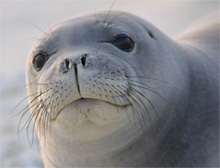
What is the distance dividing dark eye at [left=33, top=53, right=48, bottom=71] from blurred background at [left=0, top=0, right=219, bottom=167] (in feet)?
6.04

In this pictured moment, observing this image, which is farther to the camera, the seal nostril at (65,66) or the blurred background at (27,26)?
the blurred background at (27,26)

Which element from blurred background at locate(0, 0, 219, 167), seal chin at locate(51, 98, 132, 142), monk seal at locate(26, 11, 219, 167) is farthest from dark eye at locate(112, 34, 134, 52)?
blurred background at locate(0, 0, 219, 167)

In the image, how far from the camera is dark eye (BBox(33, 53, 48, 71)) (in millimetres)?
2992

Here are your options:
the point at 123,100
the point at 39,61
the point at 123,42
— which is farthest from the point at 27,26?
the point at 123,100

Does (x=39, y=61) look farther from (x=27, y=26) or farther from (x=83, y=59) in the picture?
(x=27, y=26)

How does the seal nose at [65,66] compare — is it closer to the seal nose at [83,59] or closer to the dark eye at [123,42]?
the seal nose at [83,59]

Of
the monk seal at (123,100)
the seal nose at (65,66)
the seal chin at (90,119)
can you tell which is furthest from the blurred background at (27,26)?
the seal nose at (65,66)

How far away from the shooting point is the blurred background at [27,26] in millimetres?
5109

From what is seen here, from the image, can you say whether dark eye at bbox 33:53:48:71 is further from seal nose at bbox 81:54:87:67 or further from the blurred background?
the blurred background

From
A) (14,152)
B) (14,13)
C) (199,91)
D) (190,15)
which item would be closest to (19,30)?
(14,13)

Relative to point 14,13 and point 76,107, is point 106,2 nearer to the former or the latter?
point 14,13

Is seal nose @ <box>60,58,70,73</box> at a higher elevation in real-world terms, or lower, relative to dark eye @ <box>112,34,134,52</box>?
lower

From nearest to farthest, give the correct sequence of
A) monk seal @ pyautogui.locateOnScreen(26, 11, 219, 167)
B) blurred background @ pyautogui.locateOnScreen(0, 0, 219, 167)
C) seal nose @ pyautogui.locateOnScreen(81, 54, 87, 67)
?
seal nose @ pyautogui.locateOnScreen(81, 54, 87, 67), monk seal @ pyautogui.locateOnScreen(26, 11, 219, 167), blurred background @ pyautogui.locateOnScreen(0, 0, 219, 167)

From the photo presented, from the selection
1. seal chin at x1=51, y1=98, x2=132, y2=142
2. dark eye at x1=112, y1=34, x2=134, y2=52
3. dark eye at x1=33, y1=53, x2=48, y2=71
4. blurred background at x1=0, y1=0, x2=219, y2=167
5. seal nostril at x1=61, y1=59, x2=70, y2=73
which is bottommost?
seal chin at x1=51, y1=98, x2=132, y2=142
